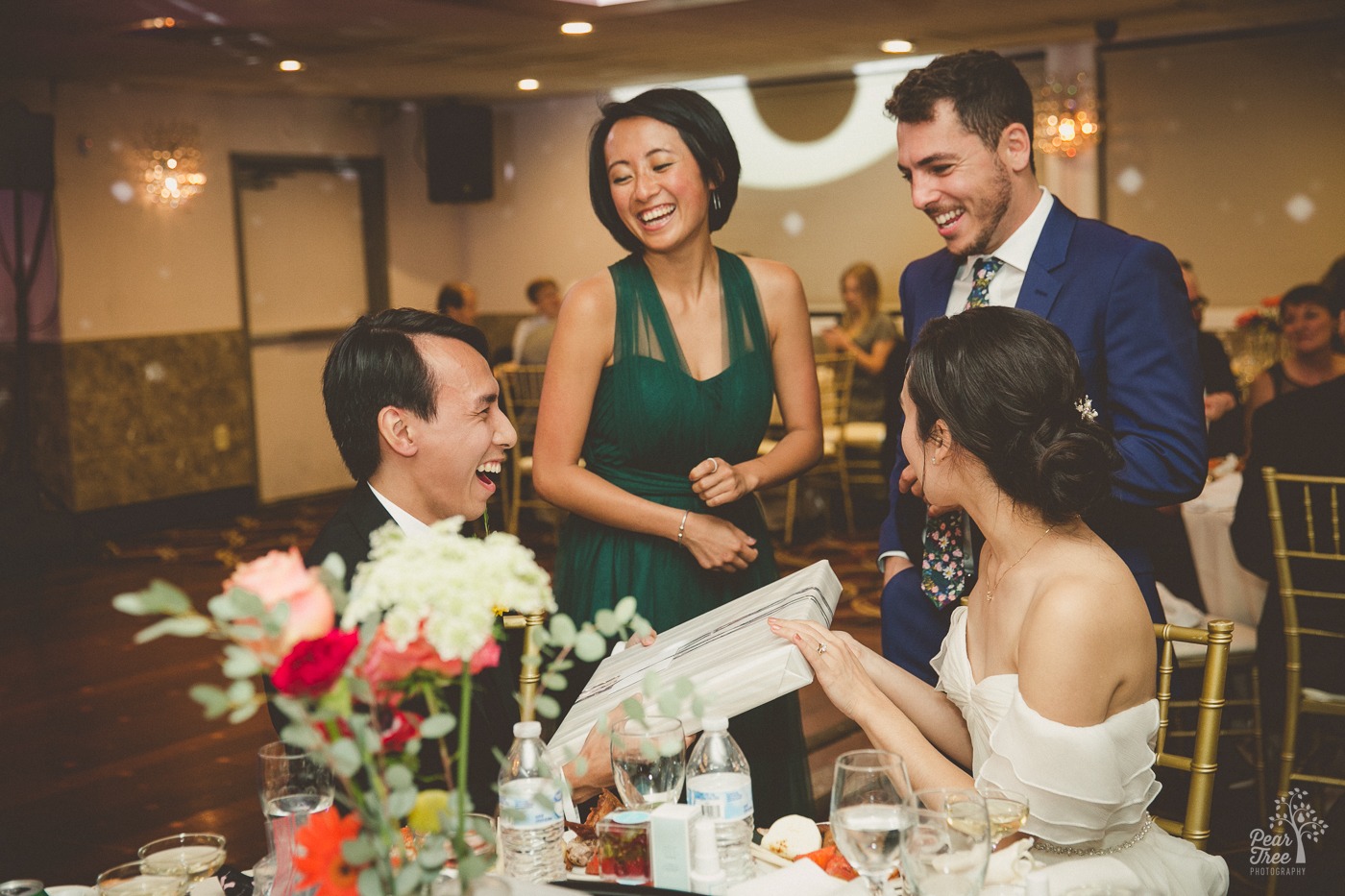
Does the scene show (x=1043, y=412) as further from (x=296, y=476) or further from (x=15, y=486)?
(x=296, y=476)

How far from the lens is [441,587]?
36.8 inches

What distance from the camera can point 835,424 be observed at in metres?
8.02

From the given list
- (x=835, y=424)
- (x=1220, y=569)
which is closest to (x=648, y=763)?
(x=1220, y=569)

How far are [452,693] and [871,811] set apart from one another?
2.56 feet

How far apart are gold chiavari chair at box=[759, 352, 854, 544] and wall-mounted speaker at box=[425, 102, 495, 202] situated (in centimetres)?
405

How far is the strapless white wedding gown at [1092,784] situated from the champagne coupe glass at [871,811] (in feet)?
1.07

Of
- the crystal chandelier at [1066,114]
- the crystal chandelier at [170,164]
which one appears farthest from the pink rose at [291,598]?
the crystal chandelier at [170,164]

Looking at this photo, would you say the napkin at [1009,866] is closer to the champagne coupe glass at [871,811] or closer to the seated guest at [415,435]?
the champagne coupe glass at [871,811]

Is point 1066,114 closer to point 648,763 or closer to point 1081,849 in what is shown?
point 1081,849

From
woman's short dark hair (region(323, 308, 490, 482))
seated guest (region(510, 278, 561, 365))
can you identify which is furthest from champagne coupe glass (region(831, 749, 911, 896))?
seated guest (region(510, 278, 561, 365))

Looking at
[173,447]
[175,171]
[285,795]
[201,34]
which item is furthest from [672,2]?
[285,795]

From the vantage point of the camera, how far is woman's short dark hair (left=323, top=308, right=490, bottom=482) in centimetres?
186

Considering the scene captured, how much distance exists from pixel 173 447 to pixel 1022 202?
8053 millimetres

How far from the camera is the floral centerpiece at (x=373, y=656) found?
0.90 meters
